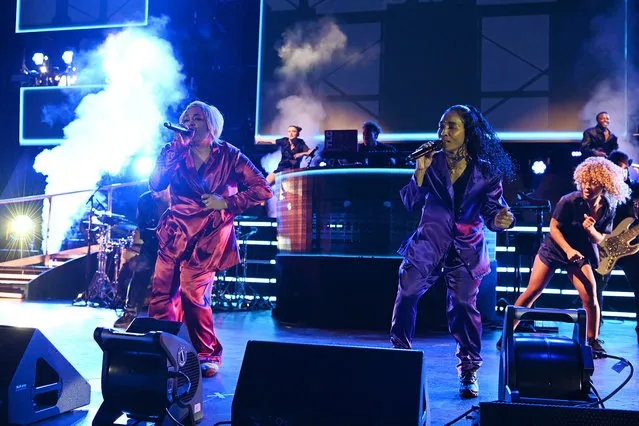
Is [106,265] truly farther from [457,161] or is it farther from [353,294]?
[457,161]

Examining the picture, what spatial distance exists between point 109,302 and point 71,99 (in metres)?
7.63

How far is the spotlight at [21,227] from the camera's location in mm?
15859

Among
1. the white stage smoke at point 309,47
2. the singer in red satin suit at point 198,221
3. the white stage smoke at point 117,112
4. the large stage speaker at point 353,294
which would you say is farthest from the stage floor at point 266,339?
the white stage smoke at point 309,47

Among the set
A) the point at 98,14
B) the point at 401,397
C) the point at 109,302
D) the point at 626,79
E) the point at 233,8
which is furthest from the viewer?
the point at 98,14

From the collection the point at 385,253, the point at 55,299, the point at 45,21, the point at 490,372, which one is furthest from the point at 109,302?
the point at 45,21

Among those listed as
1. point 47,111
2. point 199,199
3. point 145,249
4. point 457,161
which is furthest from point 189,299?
point 47,111

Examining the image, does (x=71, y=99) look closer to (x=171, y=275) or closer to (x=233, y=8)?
(x=233, y=8)

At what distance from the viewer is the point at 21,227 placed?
52.4ft

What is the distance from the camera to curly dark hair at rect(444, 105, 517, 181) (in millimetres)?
4160

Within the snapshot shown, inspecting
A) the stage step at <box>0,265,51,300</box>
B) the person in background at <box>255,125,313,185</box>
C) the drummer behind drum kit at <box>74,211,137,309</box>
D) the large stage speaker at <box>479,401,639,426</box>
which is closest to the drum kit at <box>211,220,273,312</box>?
the drummer behind drum kit at <box>74,211,137,309</box>

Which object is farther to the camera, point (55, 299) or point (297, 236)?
point (55, 299)

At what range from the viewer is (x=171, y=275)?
4.38 meters

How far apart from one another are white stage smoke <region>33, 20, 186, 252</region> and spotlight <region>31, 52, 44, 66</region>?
1278 mm

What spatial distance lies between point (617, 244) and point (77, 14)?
13797mm
